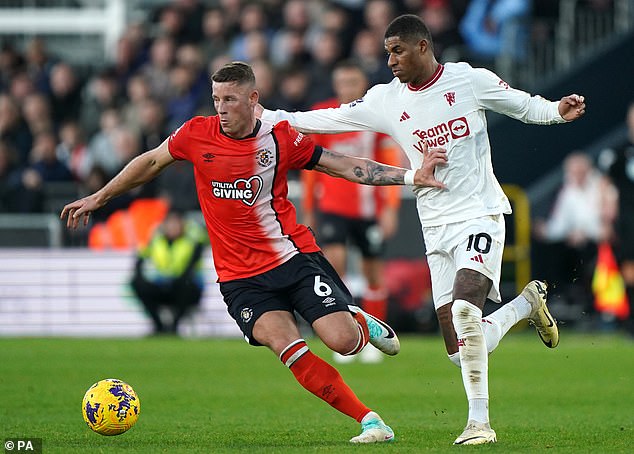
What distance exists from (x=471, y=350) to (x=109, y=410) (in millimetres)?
2200

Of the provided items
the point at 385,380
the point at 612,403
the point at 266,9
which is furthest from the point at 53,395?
the point at 266,9

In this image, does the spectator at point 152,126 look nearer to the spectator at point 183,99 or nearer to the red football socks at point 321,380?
the spectator at point 183,99

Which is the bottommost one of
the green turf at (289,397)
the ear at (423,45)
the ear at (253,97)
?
the green turf at (289,397)

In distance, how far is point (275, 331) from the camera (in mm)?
8344

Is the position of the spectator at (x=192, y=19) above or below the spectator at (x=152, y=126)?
above

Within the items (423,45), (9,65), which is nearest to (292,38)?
(9,65)

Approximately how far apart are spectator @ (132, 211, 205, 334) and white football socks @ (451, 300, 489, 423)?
10.5 metres

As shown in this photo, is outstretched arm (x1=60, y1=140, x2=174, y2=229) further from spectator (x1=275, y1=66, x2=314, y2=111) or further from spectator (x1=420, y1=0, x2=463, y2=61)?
spectator (x1=420, y1=0, x2=463, y2=61)

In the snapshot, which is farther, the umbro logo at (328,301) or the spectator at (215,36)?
the spectator at (215,36)

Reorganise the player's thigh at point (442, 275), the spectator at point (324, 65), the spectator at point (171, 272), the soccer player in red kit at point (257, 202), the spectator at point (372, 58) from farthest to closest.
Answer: the spectator at point (324, 65) < the spectator at point (171, 272) < the spectator at point (372, 58) < the player's thigh at point (442, 275) < the soccer player in red kit at point (257, 202)

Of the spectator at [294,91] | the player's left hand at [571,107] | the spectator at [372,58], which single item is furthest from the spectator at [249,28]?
the player's left hand at [571,107]

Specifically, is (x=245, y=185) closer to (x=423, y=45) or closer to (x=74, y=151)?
(x=423, y=45)

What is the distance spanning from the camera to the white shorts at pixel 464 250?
846 cm

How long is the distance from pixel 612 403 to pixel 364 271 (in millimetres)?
5142
